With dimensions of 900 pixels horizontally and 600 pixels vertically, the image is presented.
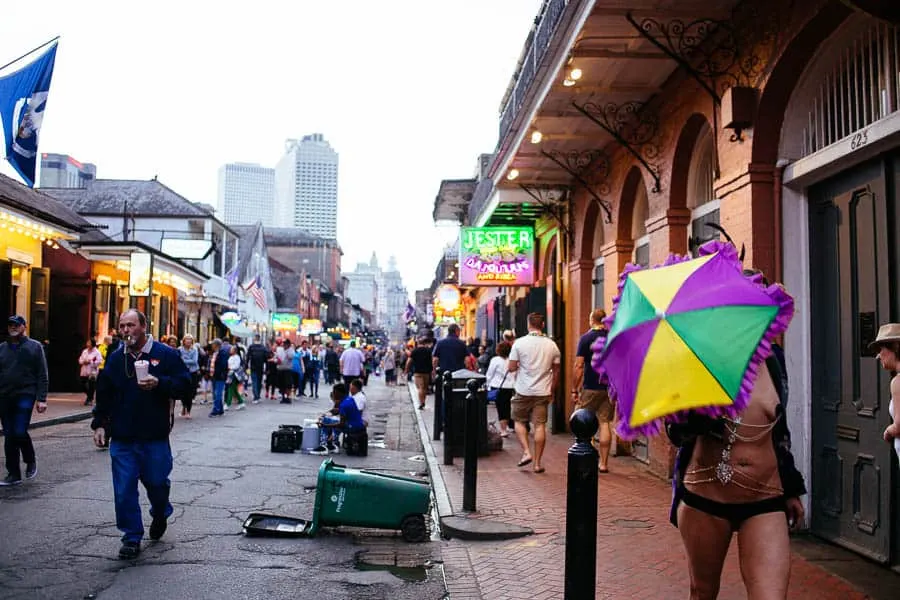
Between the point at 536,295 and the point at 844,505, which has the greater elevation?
the point at 536,295

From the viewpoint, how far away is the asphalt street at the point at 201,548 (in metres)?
5.50

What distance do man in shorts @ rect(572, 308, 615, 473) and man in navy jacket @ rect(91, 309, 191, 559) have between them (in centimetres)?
485

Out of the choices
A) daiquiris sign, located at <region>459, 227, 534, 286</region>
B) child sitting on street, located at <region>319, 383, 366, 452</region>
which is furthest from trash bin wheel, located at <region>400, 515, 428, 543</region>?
daiquiris sign, located at <region>459, 227, 534, 286</region>

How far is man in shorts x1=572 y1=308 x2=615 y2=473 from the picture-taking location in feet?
32.3

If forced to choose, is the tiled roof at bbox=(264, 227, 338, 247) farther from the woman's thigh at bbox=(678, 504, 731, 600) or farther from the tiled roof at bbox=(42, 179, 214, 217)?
the woman's thigh at bbox=(678, 504, 731, 600)

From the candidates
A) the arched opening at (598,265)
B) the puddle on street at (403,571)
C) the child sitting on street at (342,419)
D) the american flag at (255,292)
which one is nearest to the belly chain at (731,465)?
the puddle on street at (403,571)

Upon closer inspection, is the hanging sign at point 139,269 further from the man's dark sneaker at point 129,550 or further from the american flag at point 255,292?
the man's dark sneaker at point 129,550

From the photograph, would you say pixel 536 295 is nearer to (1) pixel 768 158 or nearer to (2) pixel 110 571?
(1) pixel 768 158

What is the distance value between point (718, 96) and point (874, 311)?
123 inches

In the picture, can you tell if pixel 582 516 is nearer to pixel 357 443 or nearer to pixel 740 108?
pixel 740 108

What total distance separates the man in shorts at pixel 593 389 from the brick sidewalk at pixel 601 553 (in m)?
0.49

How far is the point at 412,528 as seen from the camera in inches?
279

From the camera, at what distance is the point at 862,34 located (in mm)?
6273

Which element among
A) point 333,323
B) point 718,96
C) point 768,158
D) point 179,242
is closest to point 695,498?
point 768,158
